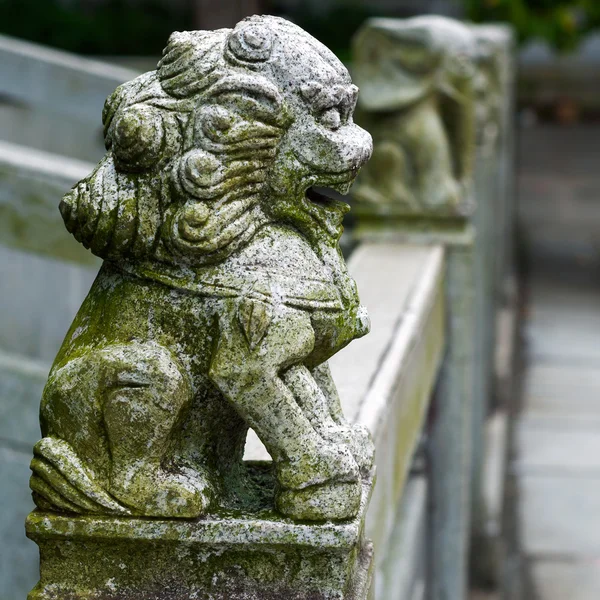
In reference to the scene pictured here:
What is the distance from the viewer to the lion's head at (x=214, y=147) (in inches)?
74.1

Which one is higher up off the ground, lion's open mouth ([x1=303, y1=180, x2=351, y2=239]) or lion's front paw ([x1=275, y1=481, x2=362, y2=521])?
lion's open mouth ([x1=303, y1=180, x2=351, y2=239])

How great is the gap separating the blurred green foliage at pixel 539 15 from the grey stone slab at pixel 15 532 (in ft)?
31.3

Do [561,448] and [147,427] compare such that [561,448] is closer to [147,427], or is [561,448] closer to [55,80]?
[55,80]

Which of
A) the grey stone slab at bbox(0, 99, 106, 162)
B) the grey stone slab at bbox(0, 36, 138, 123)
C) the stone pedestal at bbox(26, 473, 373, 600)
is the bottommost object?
the stone pedestal at bbox(26, 473, 373, 600)

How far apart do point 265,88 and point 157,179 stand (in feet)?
0.76

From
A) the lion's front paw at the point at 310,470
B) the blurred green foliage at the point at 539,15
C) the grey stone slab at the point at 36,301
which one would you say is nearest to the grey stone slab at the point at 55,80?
the grey stone slab at the point at 36,301

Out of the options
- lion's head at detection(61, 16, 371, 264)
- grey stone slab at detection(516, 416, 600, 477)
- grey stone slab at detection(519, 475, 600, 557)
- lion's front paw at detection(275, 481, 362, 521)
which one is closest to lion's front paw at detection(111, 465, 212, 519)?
lion's front paw at detection(275, 481, 362, 521)

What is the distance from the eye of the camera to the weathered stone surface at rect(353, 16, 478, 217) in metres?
4.92

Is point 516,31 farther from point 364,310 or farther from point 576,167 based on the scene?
point 364,310

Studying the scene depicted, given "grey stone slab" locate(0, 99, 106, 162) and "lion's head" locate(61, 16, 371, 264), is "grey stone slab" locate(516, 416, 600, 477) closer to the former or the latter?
"grey stone slab" locate(0, 99, 106, 162)

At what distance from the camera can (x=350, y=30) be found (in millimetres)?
16516

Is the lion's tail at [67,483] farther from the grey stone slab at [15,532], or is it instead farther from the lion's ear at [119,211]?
the grey stone slab at [15,532]

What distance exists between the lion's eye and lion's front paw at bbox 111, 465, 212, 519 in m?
0.65

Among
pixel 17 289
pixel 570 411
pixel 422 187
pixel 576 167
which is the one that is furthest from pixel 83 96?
pixel 576 167
